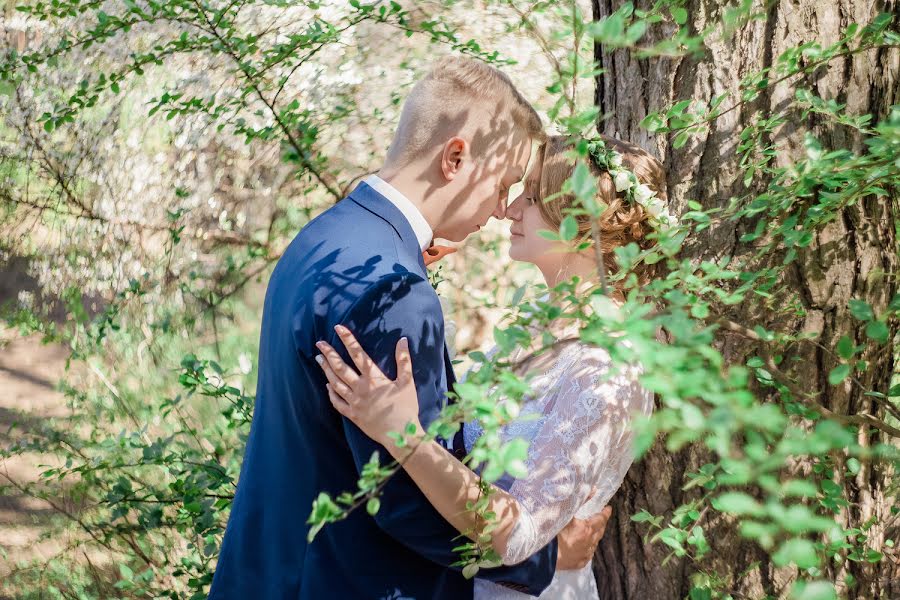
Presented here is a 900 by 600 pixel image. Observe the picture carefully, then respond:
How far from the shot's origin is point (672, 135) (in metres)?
2.42

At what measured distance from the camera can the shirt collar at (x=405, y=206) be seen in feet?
6.63

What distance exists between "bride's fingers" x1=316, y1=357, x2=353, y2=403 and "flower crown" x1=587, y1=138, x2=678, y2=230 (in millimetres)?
964

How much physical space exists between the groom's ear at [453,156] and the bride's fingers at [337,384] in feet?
2.06

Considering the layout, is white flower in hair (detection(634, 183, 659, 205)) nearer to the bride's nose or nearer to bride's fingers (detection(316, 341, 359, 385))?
the bride's nose

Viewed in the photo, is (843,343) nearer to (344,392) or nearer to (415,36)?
(344,392)

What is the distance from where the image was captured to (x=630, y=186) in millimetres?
2227

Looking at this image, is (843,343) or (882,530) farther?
(882,530)

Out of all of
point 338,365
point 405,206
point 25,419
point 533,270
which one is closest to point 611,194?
point 405,206

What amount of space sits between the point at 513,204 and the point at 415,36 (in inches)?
154

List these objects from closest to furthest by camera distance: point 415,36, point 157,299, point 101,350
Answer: point 101,350 → point 157,299 → point 415,36

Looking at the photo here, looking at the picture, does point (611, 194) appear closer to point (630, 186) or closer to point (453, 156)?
point (630, 186)

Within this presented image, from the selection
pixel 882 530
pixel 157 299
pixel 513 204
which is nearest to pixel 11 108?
pixel 157 299

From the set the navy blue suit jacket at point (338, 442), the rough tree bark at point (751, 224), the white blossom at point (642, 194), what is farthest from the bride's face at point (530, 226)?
the navy blue suit jacket at point (338, 442)

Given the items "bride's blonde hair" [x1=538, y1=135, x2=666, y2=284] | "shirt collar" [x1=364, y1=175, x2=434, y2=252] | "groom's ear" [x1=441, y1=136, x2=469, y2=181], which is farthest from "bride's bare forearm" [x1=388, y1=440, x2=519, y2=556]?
"bride's blonde hair" [x1=538, y1=135, x2=666, y2=284]
